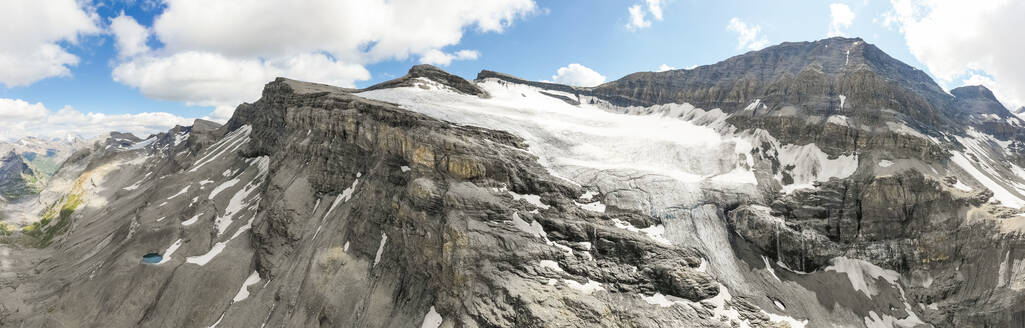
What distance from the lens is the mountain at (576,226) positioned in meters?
36.5

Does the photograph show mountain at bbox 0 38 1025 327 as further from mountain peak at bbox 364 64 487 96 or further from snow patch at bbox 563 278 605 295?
mountain peak at bbox 364 64 487 96

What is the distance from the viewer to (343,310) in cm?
4234

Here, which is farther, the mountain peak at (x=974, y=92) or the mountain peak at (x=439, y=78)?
the mountain peak at (x=974, y=92)

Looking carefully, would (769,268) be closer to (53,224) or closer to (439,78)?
(439,78)

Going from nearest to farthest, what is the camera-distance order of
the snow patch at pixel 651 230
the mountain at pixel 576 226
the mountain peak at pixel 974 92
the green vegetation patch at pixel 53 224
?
the mountain at pixel 576 226 < the snow patch at pixel 651 230 < the green vegetation patch at pixel 53 224 < the mountain peak at pixel 974 92

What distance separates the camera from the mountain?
36.5 meters

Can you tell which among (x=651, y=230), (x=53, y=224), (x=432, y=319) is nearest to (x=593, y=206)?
(x=651, y=230)

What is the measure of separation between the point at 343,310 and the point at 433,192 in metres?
16.0

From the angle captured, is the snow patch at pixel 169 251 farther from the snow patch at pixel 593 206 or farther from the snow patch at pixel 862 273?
the snow patch at pixel 862 273

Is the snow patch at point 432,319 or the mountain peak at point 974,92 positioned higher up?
the mountain peak at point 974,92

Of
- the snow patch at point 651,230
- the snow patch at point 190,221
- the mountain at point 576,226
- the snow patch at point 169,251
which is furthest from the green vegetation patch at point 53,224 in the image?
the snow patch at point 651,230

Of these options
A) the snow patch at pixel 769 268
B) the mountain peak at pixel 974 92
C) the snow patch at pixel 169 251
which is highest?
the mountain peak at pixel 974 92

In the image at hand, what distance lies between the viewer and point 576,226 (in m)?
39.4

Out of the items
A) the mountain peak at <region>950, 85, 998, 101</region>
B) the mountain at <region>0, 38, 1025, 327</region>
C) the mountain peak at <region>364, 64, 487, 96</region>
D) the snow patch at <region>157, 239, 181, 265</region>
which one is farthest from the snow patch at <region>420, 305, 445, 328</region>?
the mountain peak at <region>950, 85, 998, 101</region>
